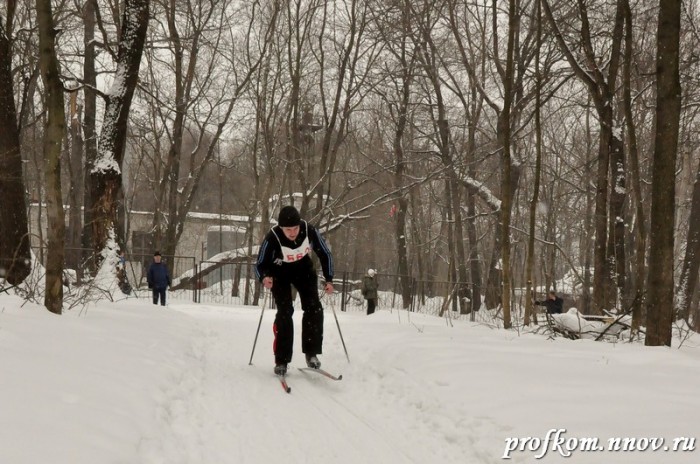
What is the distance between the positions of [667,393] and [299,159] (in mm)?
19444

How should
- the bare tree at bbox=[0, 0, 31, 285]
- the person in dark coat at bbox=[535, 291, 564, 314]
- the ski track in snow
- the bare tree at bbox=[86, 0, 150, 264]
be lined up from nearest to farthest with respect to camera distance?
the ski track in snow
the bare tree at bbox=[0, 0, 31, 285]
the bare tree at bbox=[86, 0, 150, 264]
the person in dark coat at bbox=[535, 291, 564, 314]

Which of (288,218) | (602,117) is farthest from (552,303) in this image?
(288,218)

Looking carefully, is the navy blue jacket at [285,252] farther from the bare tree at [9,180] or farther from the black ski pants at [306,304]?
the bare tree at [9,180]

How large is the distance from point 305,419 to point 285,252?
7.04ft

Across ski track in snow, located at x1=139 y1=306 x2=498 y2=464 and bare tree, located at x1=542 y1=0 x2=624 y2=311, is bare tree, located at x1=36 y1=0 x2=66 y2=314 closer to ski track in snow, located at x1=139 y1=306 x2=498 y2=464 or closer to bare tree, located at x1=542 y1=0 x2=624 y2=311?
ski track in snow, located at x1=139 y1=306 x2=498 y2=464

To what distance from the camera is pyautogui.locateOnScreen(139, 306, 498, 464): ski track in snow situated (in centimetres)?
404

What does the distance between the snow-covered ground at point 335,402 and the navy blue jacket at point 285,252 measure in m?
1.15

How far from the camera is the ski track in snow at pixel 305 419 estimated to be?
404cm

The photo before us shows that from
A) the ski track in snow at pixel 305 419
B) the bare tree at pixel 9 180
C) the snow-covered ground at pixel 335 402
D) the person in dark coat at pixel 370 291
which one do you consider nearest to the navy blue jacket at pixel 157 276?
the bare tree at pixel 9 180

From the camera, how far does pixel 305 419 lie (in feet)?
16.1

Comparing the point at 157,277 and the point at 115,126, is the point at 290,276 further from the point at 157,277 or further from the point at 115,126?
the point at 157,277

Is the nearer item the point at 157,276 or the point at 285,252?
the point at 285,252

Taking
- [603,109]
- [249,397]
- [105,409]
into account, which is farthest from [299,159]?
[105,409]

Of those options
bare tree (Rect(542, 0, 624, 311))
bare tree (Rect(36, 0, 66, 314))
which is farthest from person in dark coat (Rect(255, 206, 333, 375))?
bare tree (Rect(542, 0, 624, 311))
